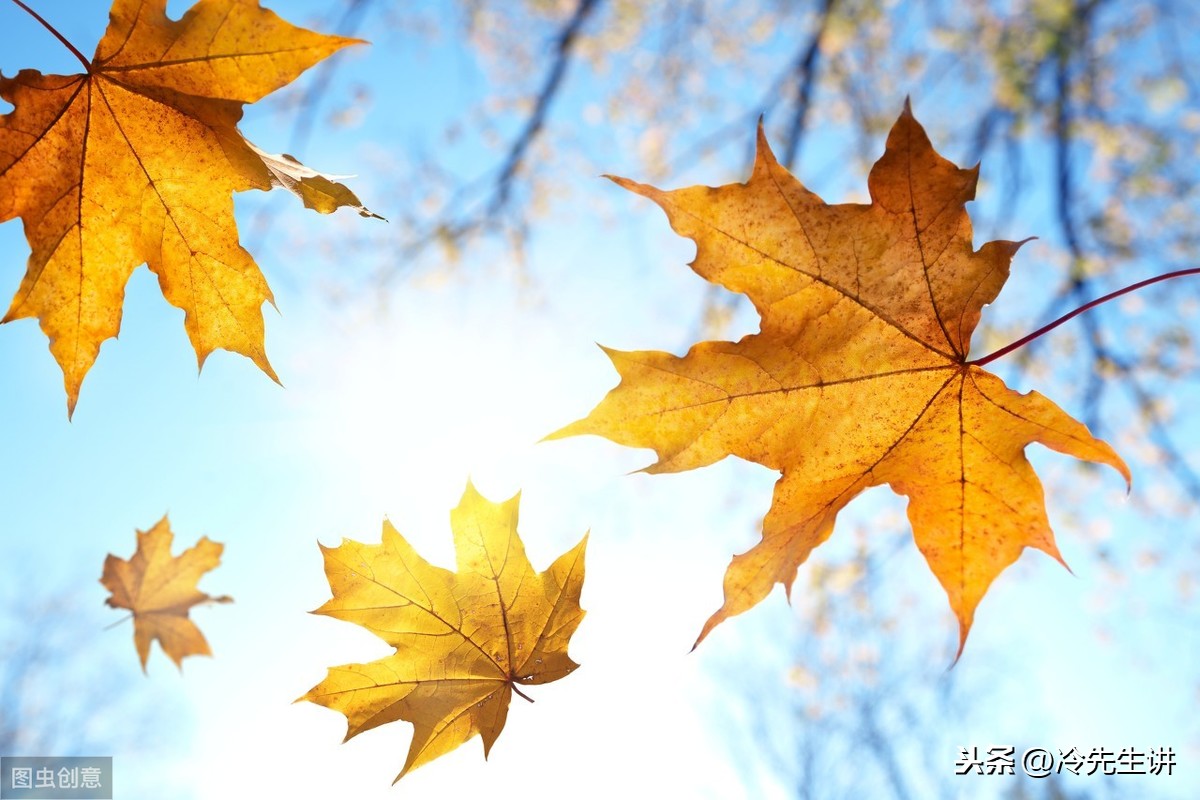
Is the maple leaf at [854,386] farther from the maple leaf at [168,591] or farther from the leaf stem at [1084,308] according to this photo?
the maple leaf at [168,591]

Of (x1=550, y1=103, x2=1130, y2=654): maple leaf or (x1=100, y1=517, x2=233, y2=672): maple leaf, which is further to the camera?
(x1=100, y1=517, x2=233, y2=672): maple leaf

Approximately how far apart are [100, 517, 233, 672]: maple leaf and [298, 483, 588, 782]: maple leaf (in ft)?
4.40

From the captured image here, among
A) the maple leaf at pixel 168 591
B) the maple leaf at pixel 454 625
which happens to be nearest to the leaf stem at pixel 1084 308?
the maple leaf at pixel 454 625

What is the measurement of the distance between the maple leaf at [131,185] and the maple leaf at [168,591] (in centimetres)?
148

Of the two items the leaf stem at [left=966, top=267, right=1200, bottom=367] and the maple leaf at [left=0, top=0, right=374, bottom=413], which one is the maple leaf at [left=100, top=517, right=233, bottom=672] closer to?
the maple leaf at [left=0, top=0, right=374, bottom=413]

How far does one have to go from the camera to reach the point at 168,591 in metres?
2.44

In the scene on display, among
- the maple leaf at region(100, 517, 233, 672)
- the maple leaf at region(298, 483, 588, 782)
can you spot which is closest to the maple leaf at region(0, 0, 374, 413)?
the maple leaf at region(298, 483, 588, 782)

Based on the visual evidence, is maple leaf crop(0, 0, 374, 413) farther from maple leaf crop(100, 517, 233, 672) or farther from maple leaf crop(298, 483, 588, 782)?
maple leaf crop(100, 517, 233, 672)

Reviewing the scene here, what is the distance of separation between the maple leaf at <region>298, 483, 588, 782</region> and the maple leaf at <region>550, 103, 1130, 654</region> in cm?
35

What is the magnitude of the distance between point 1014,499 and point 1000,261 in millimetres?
382

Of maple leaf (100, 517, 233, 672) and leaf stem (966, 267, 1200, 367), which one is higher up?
maple leaf (100, 517, 233, 672)

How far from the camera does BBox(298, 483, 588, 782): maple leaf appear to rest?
1315 mm

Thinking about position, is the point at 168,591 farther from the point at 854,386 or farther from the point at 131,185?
the point at 854,386

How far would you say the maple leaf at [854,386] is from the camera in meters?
1.08
